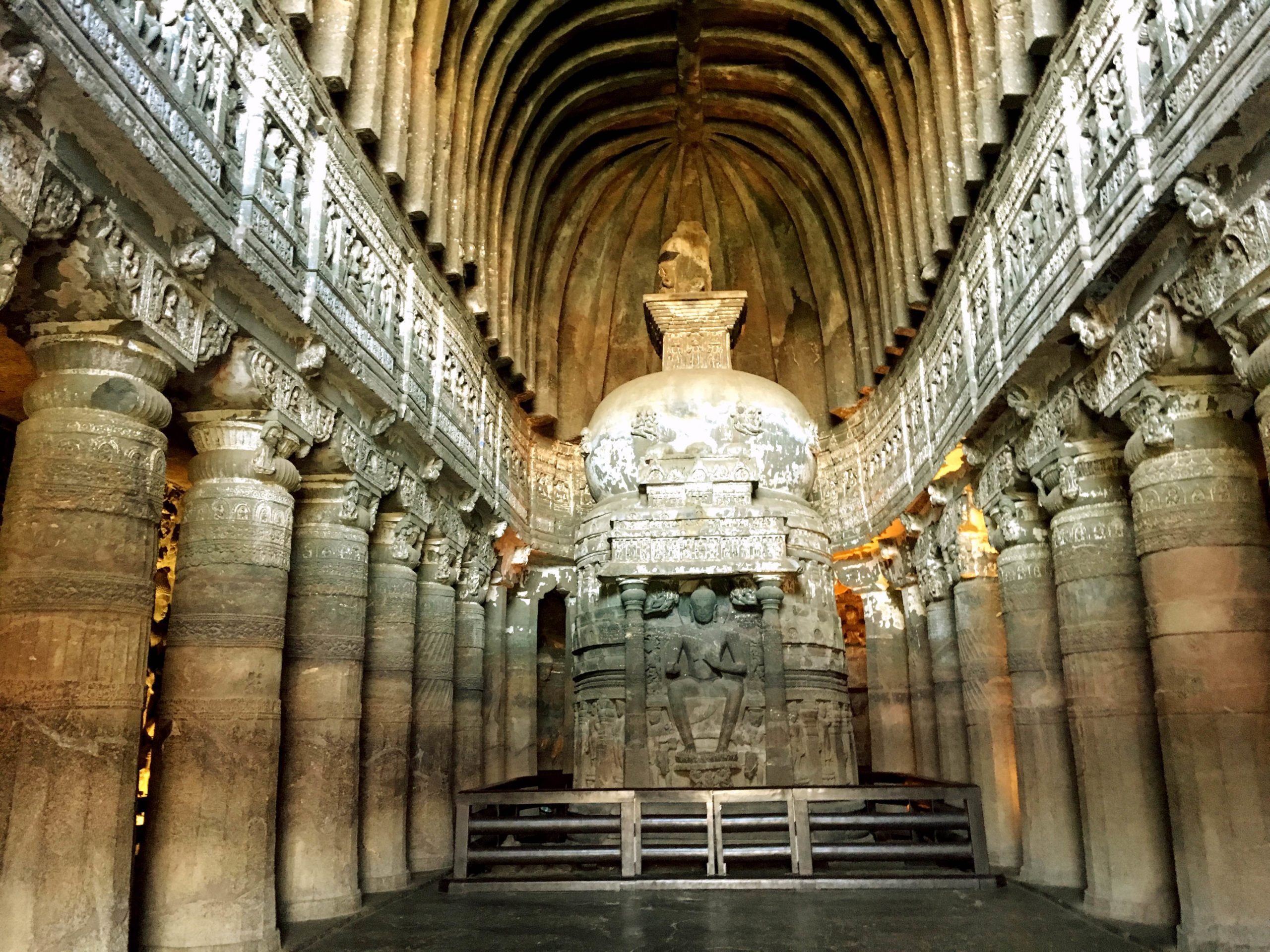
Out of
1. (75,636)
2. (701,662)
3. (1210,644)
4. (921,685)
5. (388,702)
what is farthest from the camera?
(921,685)

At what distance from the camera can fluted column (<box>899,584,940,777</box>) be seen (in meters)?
14.2

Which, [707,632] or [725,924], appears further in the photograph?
[707,632]

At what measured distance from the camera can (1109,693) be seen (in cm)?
793

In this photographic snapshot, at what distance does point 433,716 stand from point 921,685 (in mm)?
7525

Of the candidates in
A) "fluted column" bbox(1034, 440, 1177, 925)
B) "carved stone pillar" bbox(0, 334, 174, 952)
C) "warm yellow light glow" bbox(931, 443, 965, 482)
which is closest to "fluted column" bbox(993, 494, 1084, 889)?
"fluted column" bbox(1034, 440, 1177, 925)

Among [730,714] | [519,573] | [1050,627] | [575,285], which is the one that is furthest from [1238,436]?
[575,285]

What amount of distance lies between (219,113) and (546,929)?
6.37 m

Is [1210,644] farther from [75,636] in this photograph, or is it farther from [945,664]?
[75,636]

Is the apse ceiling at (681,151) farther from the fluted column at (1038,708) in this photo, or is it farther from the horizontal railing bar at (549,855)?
the horizontal railing bar at (549,855)

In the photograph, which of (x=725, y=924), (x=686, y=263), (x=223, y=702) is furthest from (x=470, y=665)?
(x=686, y=263)

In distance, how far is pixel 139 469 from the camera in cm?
586

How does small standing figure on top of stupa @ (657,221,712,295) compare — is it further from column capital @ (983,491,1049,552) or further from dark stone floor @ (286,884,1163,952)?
dark stone floor @ (286,884,1163,952)

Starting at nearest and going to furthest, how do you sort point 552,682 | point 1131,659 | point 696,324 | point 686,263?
point 1131,659 < point 696,324 < point 686,263 < point 552,682

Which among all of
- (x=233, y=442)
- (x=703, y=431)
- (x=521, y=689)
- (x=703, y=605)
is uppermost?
(x=703, y=431)
